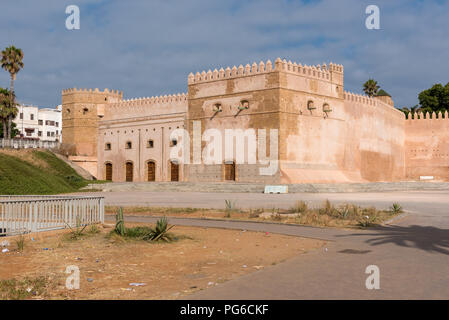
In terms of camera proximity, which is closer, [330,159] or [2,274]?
[2,274]

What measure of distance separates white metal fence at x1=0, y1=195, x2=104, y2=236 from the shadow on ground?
246 inches

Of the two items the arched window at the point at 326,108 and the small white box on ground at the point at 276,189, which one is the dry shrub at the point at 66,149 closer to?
the small white box on ground at the point at 276,189

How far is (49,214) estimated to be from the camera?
35.9 ft

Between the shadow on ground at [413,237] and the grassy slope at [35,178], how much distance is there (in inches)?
862

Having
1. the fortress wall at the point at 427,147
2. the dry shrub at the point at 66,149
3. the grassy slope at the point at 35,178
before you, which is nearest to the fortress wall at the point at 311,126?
the fortress wall at the point at 427,147

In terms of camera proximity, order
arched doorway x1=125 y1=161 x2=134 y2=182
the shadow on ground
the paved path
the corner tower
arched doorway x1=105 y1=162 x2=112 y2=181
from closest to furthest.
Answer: the paved path, the shadow on ground, arched doorway x1=125 y1=161 x2=134 y2=182, arched doorway x1=105 y1=162 x2=112 y2=181, the corner tower

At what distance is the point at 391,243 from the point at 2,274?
6654 millimetres

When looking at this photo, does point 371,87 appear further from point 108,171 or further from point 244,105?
point 108,171

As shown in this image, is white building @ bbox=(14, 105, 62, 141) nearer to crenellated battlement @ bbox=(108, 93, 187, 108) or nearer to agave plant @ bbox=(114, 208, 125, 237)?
crenellated battlement @ bbox=(108, 93, 187, 108)

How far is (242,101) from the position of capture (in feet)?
107

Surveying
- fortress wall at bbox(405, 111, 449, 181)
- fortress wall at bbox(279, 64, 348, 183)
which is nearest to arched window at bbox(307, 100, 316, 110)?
fortress wall at bbox(279, 64, 348, 183)

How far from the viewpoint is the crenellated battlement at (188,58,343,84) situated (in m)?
31.2
